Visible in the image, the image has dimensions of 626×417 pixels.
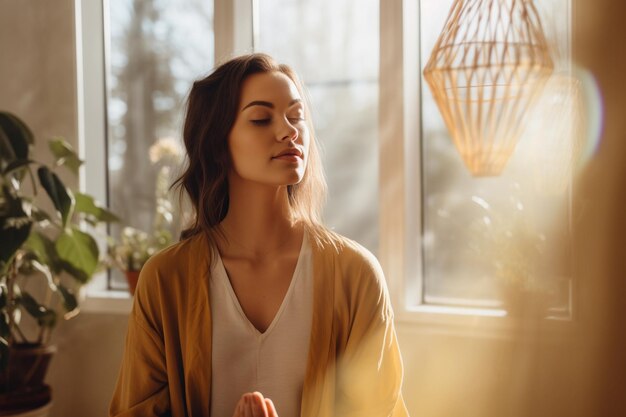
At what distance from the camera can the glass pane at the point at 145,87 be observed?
9.14ft

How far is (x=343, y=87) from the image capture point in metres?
2.50

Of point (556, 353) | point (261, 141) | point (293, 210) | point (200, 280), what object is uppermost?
point (261, 141)

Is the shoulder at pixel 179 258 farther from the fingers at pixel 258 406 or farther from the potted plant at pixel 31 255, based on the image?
the potted plant at pixel 31 255

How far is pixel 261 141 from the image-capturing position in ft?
4.81

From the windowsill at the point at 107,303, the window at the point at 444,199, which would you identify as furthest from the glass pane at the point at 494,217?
the windowsill at the point at 107,303

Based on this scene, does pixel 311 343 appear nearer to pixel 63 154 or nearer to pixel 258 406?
pixel 258 406

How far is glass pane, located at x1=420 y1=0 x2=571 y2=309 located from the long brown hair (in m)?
0.69

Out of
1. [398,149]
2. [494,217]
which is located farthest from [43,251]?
[494,217]

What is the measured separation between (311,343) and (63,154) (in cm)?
148

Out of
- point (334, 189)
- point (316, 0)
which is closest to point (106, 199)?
point (334, 189)

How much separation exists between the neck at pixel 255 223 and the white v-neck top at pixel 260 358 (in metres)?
0.15

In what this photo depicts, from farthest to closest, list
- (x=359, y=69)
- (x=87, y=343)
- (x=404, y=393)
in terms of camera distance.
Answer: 1. (x=87, y=343)
2. (x=359, y=69)
3. (x=404, y=393)

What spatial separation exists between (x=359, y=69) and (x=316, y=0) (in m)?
0.32

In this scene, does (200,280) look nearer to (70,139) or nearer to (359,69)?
(359,69)
